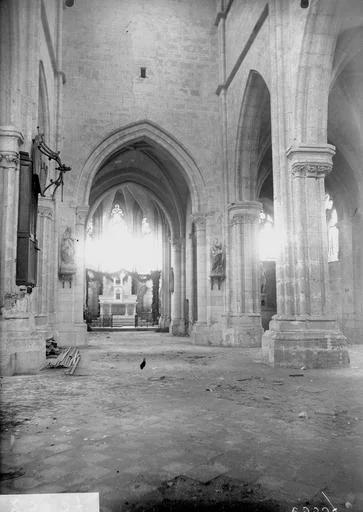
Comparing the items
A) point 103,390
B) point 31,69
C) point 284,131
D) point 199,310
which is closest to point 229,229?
point 199,310

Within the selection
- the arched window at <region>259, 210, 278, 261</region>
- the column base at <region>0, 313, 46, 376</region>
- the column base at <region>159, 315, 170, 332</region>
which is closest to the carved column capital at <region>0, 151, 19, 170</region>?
the column base at <region>0, 313, 46, 376</region>

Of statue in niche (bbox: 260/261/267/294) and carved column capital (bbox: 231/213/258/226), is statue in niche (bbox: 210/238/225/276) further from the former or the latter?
statue in niche (bbox: 260/261/267/294)

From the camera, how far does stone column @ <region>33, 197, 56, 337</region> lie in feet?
39.1

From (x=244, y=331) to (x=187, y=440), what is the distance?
9.96 meters

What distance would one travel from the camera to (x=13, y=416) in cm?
473

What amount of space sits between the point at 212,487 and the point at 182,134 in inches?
542

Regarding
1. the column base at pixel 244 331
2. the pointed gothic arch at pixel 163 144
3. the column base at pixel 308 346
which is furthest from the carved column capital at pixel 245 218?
the column base at pixel 308 346

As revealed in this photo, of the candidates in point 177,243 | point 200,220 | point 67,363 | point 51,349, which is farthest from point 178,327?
point 67,363

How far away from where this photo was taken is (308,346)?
8438 millimetres

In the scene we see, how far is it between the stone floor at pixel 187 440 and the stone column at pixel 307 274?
1123 millimetres

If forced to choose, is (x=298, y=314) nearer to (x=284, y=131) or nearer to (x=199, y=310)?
(x=284, y=131)

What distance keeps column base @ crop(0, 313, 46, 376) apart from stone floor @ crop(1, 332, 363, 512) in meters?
0.42

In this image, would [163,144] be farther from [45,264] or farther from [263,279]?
[263,279]

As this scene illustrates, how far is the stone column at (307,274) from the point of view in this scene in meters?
8.52
